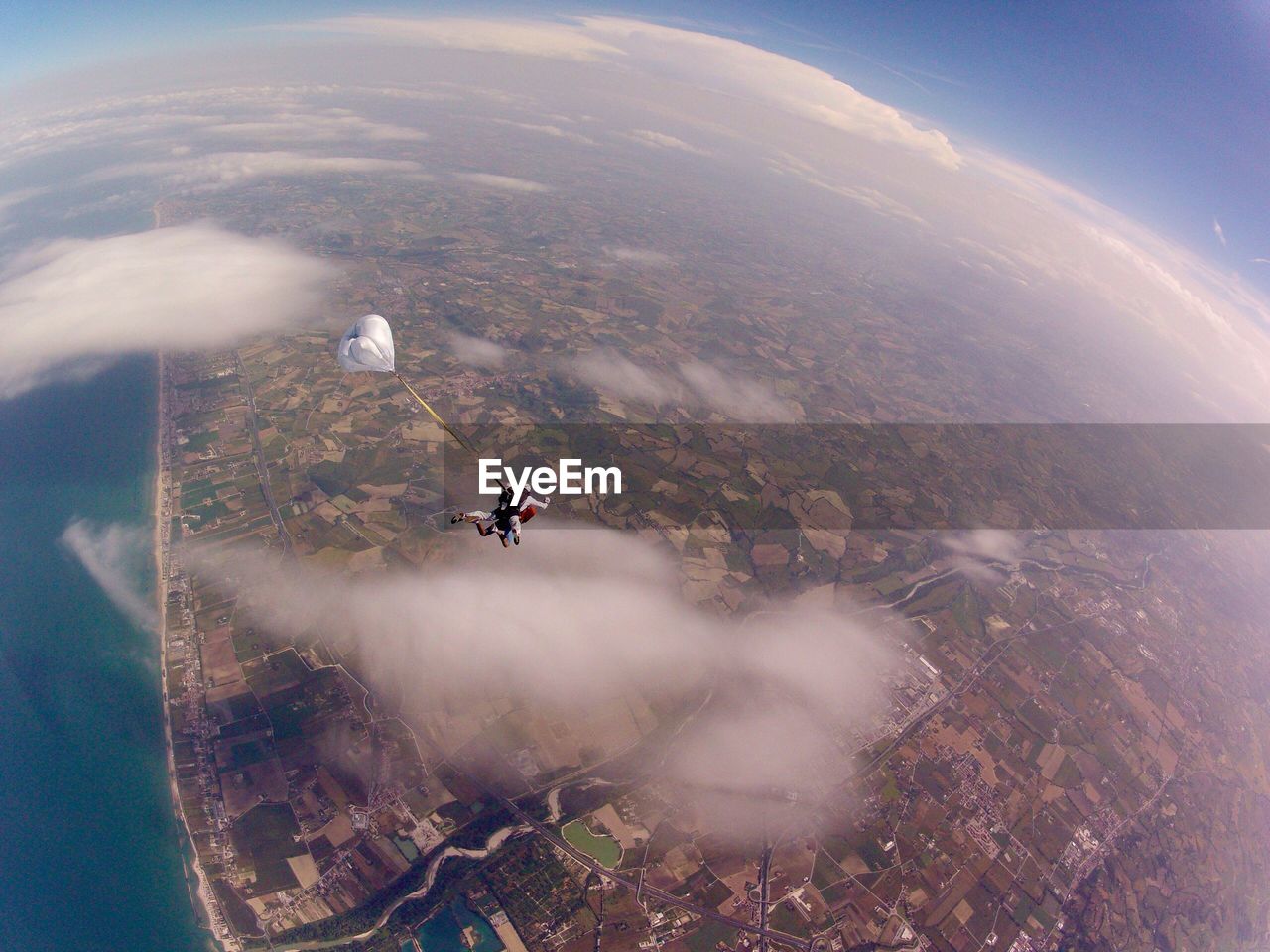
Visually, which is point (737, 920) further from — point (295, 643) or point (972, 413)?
point (972, 413)

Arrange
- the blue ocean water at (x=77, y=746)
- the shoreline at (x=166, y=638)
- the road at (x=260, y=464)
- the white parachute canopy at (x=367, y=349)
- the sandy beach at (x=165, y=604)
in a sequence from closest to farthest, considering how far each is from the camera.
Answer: the white parachute canopy at (x=367, y=349)
the shoreline at (x=166, y=638)
the sandy beach at (x=165, y=604)
the blue ocean water at (x=77, y=746)
the road at (x=260, y=464)

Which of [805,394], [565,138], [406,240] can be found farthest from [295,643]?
[565,138]

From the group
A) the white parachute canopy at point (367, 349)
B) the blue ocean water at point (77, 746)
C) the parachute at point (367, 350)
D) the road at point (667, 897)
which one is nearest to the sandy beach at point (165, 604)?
the blue ocean water at point (77, 746)

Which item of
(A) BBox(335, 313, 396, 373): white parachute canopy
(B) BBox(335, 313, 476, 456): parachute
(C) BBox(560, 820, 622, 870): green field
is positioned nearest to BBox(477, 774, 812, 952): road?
(C) BBox(560, 820, 622, 870): green field

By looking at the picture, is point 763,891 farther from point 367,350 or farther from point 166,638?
point 166,638

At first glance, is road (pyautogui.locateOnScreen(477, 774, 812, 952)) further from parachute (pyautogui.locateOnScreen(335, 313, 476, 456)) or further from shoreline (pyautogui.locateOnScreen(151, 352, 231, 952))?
parachute (pyautogui.locateOnScreen(335, 313, 476, 456))

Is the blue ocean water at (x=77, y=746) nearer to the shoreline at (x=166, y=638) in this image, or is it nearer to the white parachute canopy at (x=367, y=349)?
the shoreline at (x=166, y=638)
